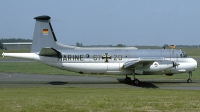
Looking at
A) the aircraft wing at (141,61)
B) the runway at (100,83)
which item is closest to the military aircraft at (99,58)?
the aircraft wing at (141,61)

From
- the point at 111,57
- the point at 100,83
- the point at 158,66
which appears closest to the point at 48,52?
the point at 100,83

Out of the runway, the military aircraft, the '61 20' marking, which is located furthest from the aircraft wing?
the runway

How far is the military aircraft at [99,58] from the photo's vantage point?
2755cm

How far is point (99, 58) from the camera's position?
28281mm

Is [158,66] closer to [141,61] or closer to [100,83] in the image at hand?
[141,61]

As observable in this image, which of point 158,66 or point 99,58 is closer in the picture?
point 158,66

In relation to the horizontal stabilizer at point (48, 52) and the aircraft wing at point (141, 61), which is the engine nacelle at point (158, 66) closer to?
the aircraft wing at point (141, 61)

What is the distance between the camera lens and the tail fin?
2772 centimetres

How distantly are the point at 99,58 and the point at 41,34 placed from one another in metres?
5.87

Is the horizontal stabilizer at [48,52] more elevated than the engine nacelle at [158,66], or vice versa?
the horizontal stabilizer at [48,52]

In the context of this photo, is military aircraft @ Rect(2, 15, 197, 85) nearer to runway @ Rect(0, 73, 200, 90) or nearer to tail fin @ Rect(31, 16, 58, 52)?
tail fin @ Rect(31, 16, 58, 52)

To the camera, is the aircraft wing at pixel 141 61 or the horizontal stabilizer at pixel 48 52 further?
the horizontal stabilizer at pixel 48 52

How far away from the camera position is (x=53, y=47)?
2838 centimetres

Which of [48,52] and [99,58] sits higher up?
[48,52]
